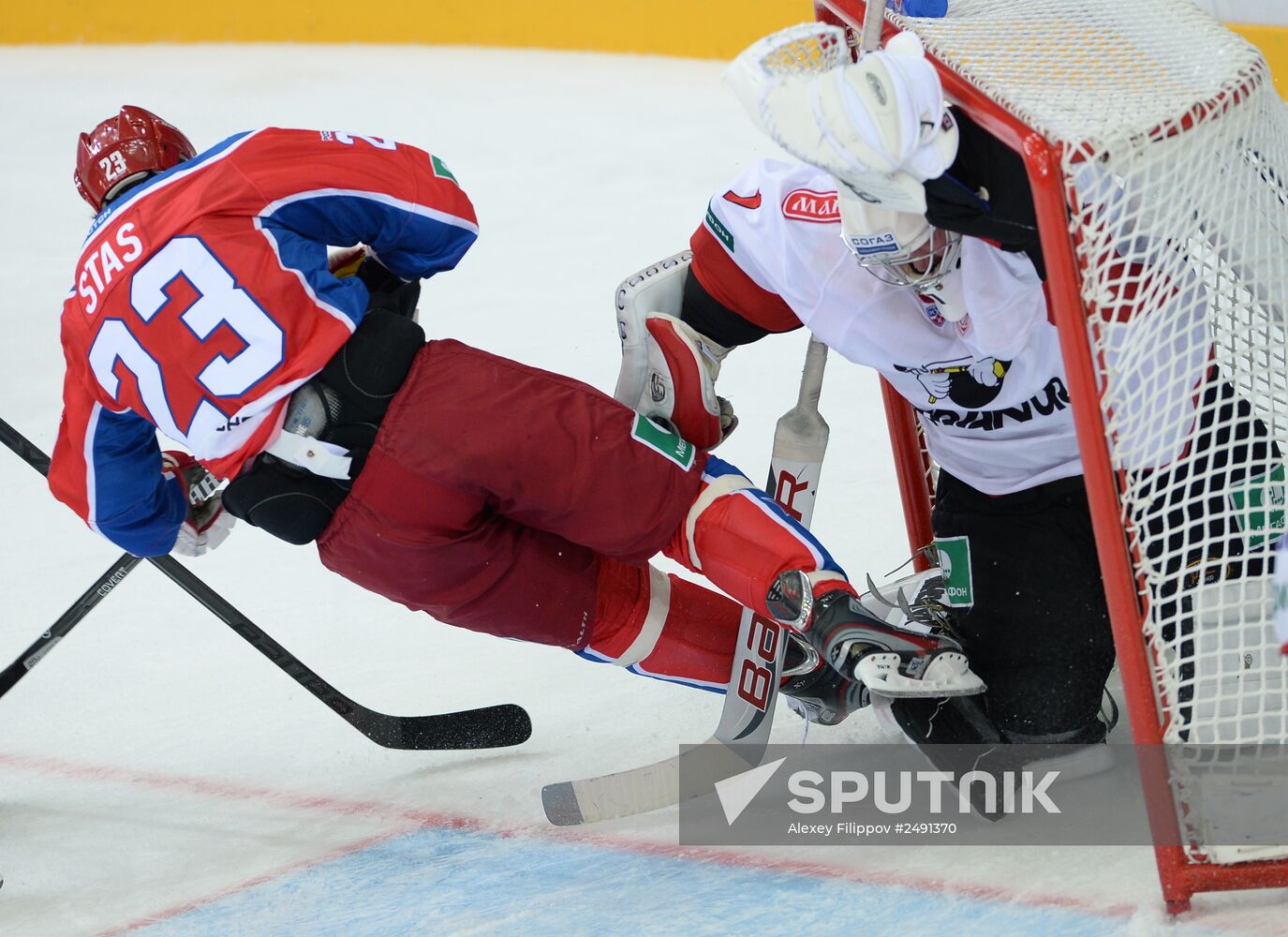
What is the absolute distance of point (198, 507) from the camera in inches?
78.8

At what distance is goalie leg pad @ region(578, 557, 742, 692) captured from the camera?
6.34 feet

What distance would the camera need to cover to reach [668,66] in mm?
5301

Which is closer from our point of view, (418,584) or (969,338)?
(969,338)

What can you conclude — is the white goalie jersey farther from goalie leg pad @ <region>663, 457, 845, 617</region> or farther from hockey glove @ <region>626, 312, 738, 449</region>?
goalie leg pad @ <region>663, 457, 845, 617</region>

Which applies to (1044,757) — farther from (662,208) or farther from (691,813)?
(662,208)

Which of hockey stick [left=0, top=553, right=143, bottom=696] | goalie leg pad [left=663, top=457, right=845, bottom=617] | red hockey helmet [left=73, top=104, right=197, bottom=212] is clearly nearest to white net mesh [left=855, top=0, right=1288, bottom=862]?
goalie leg pad [left=663, top=457, right=845, bottom=617]

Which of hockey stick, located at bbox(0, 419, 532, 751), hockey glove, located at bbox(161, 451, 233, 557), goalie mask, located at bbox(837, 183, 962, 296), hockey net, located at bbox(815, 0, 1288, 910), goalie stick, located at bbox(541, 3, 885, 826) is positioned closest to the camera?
hockey net, located at bbox(815, 0, 1288, 910)

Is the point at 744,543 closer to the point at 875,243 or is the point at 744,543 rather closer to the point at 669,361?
the point at 669,361

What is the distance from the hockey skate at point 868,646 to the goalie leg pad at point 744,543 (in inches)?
1.0

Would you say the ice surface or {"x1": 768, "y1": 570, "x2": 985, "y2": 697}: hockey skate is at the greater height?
{"x1": 768, "y1": 570, "x2": 985, "y2": 697}: hockey skate

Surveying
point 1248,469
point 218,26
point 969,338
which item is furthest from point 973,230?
point 218,26

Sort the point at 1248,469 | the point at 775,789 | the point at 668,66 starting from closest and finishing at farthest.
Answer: the point at 1248,469 < the point at 775,789 < the point at 668,66

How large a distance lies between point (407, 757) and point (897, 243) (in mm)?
1092

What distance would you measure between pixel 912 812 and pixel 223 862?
85cm
